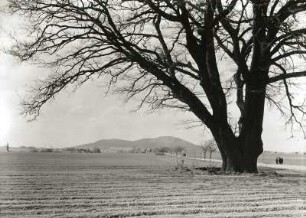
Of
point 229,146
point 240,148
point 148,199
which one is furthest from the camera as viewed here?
point 240,148

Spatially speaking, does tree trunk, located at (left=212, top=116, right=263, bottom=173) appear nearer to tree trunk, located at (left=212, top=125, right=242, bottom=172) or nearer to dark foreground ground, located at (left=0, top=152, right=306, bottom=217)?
tree trunk, located at (left=212, top=125, right=242, bottom=172)

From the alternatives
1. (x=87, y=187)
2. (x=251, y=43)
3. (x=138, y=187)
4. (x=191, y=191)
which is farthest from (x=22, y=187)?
(x=251, y=43)

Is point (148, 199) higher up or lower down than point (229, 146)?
lower down

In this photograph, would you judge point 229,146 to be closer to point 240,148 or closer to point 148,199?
point 240,148

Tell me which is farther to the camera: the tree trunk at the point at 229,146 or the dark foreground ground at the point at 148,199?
the tree trunk at the point at 229,146

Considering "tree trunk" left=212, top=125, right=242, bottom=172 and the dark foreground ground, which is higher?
"tree trunk" left=212, top=125, right=242, bottom=172

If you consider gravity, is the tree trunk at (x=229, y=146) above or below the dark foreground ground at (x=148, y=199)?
above

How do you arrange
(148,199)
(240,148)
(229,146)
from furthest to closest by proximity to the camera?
(240,148) → (229,146) → (148,199)

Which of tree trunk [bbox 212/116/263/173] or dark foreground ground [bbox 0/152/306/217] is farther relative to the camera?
tree trunk [bbox 212/116/263/173]

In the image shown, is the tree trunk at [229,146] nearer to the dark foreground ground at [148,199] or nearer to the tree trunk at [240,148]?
the tree trunk at [240,148]

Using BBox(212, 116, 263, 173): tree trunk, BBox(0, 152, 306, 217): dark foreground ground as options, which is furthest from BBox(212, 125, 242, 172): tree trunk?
BBox(0, 152, 306, 217): dark foreground ground

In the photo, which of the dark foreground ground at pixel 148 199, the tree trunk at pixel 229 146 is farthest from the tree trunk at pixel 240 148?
the dark foreground ground at pixel 148 199

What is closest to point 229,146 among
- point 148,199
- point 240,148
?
point 240,148

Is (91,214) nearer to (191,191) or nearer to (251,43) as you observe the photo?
(191,191)
